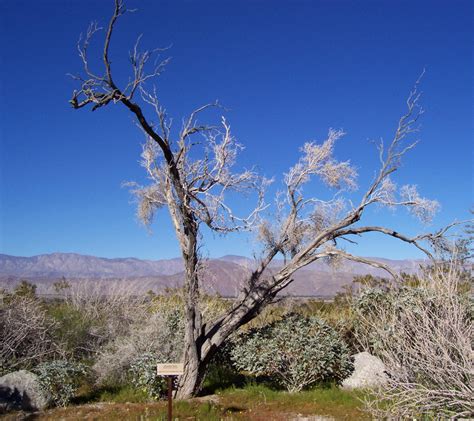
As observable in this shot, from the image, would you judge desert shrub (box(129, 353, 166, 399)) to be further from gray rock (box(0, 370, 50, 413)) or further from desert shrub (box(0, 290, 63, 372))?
desert shrub (box(0, 290, 63, 372))

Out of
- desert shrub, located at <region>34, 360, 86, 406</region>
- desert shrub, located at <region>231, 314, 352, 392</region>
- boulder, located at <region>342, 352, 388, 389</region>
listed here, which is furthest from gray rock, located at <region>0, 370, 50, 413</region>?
boulder, located at <region>342, 352, 388, 389</region>

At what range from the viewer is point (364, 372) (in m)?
11.7

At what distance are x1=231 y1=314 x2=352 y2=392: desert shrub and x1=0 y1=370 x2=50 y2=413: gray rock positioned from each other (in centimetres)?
435

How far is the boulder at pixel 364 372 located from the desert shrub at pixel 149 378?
4198 millimetres

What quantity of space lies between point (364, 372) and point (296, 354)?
1647 mm

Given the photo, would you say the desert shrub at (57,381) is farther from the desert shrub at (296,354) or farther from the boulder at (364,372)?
the boulder at (364,372)

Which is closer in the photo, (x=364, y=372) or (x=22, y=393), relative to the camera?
(x=22, y=393)

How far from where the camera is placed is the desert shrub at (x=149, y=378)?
10.8m

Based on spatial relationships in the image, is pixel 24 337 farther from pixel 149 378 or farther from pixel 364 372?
pixel 364 372

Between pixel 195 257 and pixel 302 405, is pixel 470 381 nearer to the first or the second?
pixel 302 405

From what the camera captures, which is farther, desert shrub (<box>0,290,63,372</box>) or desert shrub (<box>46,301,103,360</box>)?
desert shrub (<box>46,301,103,360</box>)

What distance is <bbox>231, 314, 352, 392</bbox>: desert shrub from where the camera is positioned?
1138 centimetres

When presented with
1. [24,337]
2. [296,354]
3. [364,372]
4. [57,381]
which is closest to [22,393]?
[57,381]

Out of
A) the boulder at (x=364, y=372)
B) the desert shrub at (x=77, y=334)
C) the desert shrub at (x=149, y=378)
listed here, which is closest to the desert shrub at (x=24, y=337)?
the desert shrub at (x=77, y=334)
